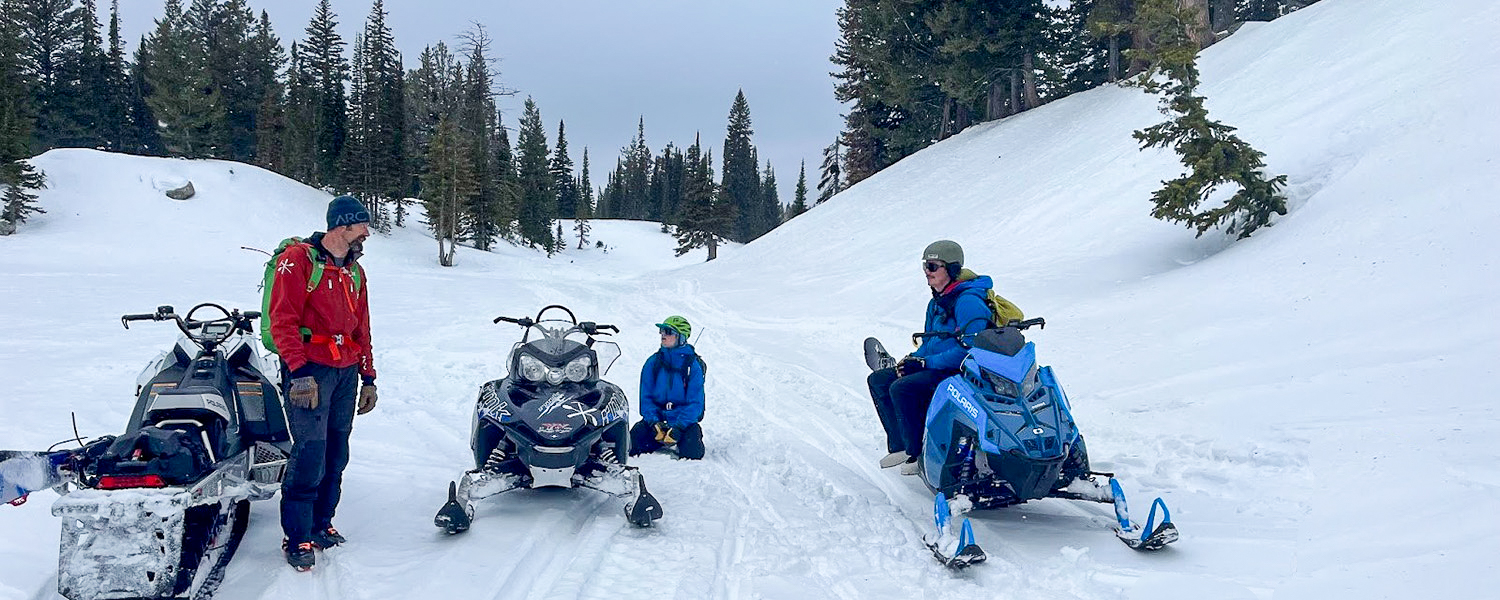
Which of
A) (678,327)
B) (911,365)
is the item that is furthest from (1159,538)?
(678,327)

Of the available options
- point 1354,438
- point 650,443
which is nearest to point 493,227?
point 650,443

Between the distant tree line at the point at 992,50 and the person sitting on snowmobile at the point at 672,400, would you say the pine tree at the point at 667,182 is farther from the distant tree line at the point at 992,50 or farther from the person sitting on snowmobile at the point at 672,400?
the person sitting on snowmobile at the point at 672,400

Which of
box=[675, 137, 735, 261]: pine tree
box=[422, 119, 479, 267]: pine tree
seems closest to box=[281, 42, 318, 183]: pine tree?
box=[422, 119, 479, 267]: pine tree

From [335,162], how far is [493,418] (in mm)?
49580

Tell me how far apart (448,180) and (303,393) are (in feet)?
117

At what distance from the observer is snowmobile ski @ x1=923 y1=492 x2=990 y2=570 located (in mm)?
4184

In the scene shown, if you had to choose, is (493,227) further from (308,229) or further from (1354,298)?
(1354,298)

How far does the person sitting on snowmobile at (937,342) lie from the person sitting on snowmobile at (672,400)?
1752mm

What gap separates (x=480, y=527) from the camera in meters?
4.88

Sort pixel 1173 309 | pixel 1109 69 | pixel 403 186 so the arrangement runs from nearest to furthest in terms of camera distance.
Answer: pixel 1173 309 → pixel 1109 69 → pixel 403 186

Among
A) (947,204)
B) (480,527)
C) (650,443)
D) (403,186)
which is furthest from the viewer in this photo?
(403,186)

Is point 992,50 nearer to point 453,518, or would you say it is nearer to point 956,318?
point 956,318

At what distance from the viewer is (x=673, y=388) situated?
6.96 m

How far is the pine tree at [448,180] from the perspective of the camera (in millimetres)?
37094
